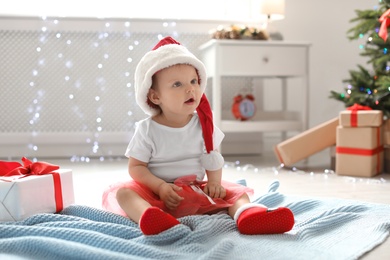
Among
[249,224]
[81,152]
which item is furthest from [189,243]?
[81,152]

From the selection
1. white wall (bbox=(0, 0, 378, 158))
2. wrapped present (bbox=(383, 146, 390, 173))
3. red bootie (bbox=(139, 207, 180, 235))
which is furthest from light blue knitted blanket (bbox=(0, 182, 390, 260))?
white wall (bbox=(0, 0, 378, 158))

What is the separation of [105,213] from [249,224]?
1.15 feet

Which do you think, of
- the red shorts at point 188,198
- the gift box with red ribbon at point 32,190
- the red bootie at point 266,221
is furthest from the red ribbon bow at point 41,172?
the red bootie at point 266,221

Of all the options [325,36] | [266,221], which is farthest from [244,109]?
[266,221]

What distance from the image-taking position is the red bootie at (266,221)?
1194 millimetres

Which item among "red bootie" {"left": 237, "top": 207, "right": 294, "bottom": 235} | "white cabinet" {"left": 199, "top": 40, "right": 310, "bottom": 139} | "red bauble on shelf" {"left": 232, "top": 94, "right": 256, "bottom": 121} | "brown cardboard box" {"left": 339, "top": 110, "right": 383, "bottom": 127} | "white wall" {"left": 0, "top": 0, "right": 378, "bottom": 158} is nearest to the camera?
"red bootie" {"left": 237, "top": 207, "right": 294, "bottom": 235}

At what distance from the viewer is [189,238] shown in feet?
3.69

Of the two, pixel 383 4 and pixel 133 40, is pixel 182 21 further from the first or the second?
pixel 383 4

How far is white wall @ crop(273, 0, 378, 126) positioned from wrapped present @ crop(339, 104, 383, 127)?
1.10m

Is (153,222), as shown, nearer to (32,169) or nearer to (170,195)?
(170,195)

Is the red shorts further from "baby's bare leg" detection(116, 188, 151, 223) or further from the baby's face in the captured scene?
the baby's face

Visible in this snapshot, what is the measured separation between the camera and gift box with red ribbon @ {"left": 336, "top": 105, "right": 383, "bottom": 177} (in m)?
2.26

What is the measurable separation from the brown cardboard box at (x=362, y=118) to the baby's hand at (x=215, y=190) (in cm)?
105

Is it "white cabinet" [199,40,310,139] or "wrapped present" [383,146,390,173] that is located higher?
"white cabinet" [199,40,310,139]
